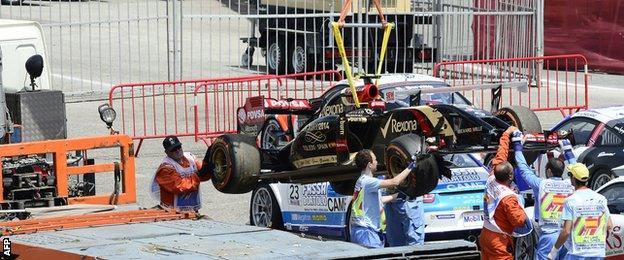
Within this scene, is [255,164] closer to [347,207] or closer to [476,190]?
[347,207]

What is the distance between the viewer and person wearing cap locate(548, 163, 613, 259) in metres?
12.3

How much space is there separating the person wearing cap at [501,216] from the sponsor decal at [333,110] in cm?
265

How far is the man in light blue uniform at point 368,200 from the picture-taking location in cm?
1307

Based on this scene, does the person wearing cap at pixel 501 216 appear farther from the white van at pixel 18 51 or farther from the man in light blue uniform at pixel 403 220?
the white van at pixel 18 51

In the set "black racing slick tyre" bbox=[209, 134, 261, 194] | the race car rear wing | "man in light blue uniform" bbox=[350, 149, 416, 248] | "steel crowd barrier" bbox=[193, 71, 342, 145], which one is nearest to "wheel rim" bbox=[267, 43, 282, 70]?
"steel crowd barrier" bbox=[193, 71, 342, 145]

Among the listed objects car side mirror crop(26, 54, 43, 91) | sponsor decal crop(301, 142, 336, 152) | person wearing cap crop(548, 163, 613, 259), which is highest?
car side mirror crop(26, 54, 43, 91)

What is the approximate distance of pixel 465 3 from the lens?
92.1 ft

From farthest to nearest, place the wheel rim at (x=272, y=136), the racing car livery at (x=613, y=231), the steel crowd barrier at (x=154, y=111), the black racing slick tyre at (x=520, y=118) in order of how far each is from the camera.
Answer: the steel crowd barrier at (x=154, y=111), the wheel rim at (x=272, y=136), the black racing slick tyre at (x=520, y=118), the racing car livery at (x=613, y=231)

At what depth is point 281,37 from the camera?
91.9 ft

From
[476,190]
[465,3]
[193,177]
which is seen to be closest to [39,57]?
[193,177]

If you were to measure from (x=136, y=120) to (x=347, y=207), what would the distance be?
9.34 m

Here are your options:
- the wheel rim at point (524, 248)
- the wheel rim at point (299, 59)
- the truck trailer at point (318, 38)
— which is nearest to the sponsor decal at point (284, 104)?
the wheel rim at point (524, 248)

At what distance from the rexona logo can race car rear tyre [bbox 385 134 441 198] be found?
55 centimetres

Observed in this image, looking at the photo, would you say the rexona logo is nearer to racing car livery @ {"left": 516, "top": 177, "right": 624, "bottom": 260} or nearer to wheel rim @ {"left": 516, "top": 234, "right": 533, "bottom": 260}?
racing car livery @ {"left": 516, "top": 177, "right": 624, "bottom": 260}
